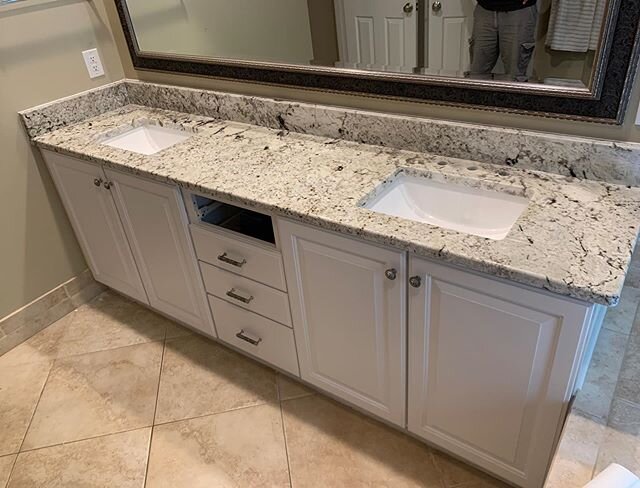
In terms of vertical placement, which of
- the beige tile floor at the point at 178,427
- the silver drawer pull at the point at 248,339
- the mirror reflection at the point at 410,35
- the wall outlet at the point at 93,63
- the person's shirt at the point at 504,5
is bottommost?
the beige tile floor at the point at 178,427

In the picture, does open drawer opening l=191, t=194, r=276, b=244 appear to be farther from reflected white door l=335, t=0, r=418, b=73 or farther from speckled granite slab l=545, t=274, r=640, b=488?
speckled granite slab l=545, t=274, r=640, b=488

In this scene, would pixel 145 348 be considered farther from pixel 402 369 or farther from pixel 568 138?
pixel 568 138

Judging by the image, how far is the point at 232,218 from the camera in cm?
179

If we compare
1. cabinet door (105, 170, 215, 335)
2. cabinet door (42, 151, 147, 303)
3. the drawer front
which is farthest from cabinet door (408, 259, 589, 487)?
cabinet door (42, 151, 147, 303)

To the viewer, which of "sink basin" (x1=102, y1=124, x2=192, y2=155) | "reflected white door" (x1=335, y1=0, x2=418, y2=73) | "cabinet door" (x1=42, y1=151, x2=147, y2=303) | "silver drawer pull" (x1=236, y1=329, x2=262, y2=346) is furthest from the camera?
"sink basin" (x1=102, y1=124, x2=192, y2=155)

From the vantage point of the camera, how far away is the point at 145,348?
2.19 metres

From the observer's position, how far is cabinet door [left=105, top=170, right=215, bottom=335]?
69.5 inches

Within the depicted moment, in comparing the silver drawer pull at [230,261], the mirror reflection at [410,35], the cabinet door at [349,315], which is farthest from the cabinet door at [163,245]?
the mirror reflection at [410,35]

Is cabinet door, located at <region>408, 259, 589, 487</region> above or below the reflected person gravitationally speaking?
below

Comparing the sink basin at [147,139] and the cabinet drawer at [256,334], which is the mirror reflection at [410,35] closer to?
the sink basin at [147,139]

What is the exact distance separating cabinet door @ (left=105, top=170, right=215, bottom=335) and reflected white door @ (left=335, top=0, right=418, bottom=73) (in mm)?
721

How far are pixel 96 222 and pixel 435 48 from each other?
4.87 ft

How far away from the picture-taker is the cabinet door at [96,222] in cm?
198

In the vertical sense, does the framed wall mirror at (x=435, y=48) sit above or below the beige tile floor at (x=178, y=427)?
above
